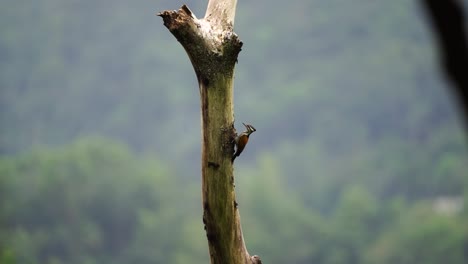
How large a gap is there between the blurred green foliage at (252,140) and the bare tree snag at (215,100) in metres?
27.4

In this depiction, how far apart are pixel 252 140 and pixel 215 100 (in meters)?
82.0

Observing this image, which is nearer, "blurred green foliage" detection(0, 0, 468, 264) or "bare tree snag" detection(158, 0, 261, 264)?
"bare tree snag" detection(158, 0, 261, 264)

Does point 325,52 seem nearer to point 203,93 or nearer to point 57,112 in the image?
point 57,112

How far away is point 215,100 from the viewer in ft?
14.9

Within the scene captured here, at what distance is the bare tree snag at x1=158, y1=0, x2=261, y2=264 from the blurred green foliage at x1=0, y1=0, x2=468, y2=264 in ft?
90.0

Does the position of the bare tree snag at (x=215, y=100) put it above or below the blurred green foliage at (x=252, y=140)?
below

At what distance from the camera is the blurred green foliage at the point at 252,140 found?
61.1 m

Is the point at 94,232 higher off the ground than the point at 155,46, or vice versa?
the point at 155,46

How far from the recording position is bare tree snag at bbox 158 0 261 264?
4.53 m

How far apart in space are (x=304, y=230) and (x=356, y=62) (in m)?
39.6

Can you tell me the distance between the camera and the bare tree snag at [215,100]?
4.53m

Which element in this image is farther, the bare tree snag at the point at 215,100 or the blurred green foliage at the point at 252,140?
the blurred green foliage at the point at 252,140

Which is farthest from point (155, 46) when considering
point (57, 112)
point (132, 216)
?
point (132, 216)

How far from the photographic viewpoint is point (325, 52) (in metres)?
105
